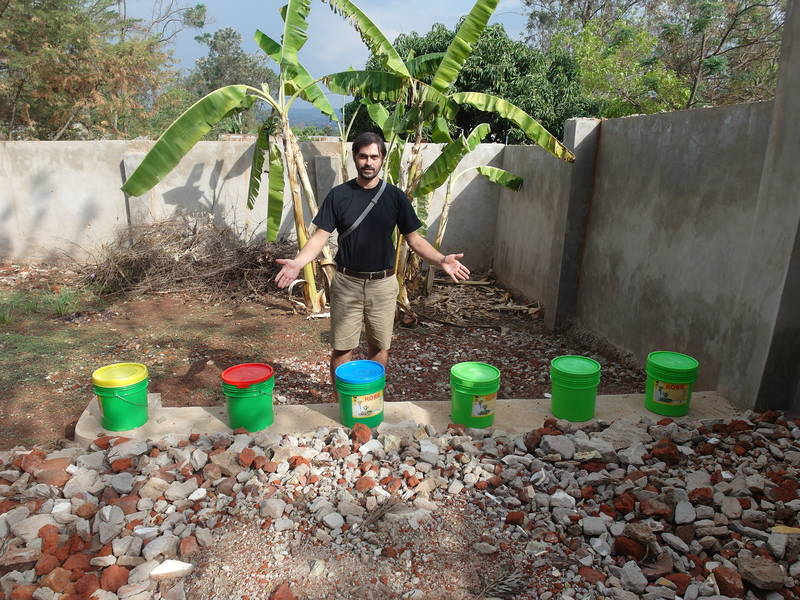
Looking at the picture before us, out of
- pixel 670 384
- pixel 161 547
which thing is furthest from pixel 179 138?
pixel 670 384

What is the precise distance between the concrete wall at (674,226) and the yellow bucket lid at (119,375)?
158 inches

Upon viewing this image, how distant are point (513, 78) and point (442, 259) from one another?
11.8 meters

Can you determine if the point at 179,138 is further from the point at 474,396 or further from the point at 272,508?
the point at 272,508

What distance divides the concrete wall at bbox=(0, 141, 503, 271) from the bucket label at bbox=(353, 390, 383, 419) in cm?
511

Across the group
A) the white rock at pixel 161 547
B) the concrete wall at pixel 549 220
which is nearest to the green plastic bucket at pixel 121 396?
the white rock at pixel 161 547

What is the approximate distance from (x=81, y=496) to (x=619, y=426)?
2.94 metres

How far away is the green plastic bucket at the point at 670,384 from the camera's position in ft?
11.5

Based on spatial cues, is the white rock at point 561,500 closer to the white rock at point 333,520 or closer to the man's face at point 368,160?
the white rock at point 333,520

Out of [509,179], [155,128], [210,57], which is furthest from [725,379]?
[210,57]

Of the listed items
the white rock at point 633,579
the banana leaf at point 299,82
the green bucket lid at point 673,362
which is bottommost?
the white rock at point 633,579


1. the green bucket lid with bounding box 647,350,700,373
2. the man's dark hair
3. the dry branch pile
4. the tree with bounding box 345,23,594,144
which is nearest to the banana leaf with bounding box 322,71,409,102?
the dry branch pile

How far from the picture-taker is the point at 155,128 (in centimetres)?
2189

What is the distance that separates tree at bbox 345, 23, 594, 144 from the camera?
13781 millimetres

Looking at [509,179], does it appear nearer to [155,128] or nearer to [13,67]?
[13,67]
